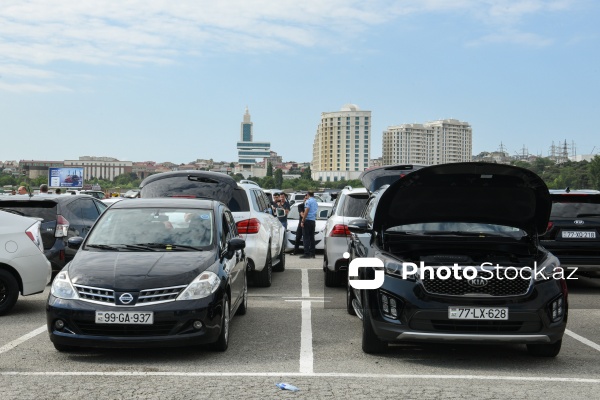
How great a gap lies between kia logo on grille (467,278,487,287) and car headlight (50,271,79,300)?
11.5 ft

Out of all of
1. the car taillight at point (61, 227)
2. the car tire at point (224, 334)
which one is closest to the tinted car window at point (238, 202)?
the car taillight at point (61, 227)

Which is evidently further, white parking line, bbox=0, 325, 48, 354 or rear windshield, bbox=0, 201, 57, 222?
rear windshield, bbox=0, 201, 57, 222

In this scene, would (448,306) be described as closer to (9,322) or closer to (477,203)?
(477,203)

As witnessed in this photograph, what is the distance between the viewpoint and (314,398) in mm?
5734

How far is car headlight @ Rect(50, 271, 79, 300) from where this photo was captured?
697 cm

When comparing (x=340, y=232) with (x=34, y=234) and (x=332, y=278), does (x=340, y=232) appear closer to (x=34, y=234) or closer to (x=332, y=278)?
(x=332, y=278)

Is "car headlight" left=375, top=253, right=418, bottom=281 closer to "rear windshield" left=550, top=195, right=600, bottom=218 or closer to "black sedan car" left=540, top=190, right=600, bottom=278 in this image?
"black sedan car" left=540, top=190, right=600, bottom=278

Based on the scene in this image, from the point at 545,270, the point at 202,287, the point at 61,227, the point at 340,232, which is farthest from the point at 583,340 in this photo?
the point at 61,227

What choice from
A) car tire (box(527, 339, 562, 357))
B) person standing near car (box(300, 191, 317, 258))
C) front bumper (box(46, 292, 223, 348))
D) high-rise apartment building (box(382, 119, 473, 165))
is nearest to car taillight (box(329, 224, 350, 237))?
car tire (box(527, 339, 562, 357))

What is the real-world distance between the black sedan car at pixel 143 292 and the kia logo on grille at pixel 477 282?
2292 mm

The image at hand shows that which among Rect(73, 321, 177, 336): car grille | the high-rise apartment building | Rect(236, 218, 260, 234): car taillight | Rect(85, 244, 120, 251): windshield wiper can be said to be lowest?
Rect(73, 321, 177, 336): car grille

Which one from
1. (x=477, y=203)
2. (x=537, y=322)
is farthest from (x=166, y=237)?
(x=537, y=322)

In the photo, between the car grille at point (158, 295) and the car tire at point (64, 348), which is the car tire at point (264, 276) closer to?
the car tire at point (64, 348)

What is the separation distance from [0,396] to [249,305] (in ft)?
17.4
